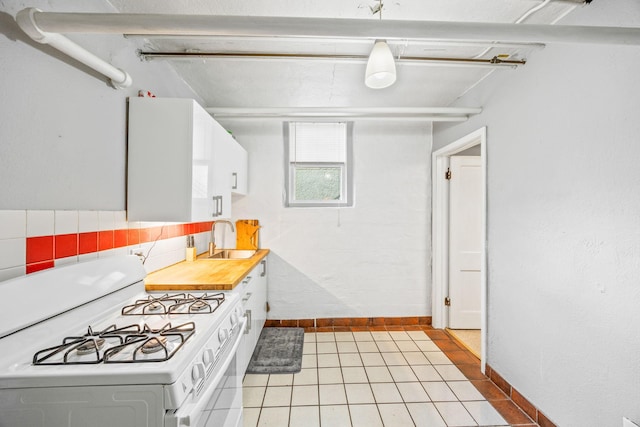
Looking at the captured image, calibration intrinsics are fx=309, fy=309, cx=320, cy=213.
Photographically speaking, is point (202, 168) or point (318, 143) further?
point (318, 143)

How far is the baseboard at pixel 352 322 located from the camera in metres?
3.59

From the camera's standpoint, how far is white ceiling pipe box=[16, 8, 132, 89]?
113cm

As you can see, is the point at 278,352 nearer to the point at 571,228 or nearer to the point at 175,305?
the point at 175,305

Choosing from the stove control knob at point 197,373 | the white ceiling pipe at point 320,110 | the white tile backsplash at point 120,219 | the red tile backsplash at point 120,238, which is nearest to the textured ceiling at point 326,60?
the white ceiling pipe at point 320,110

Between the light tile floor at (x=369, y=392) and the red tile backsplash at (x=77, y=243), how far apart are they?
1363 millimetres

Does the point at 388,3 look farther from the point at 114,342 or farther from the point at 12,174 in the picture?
the point at 114,342

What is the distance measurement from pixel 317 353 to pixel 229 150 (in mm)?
2039

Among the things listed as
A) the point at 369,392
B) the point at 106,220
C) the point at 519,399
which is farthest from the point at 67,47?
the point at 519,399

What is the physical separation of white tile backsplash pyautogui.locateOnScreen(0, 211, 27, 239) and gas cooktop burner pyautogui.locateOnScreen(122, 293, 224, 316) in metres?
0.54

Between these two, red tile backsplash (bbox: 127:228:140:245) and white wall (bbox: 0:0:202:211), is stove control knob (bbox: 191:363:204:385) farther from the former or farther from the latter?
red tile backsplash (bbox: 127:228:140:245)

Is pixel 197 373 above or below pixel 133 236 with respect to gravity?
below

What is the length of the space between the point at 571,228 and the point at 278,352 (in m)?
2.47

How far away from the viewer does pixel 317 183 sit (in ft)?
12.0

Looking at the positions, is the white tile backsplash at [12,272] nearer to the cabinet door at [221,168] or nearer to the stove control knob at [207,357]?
the stove control knob at [207,357]
